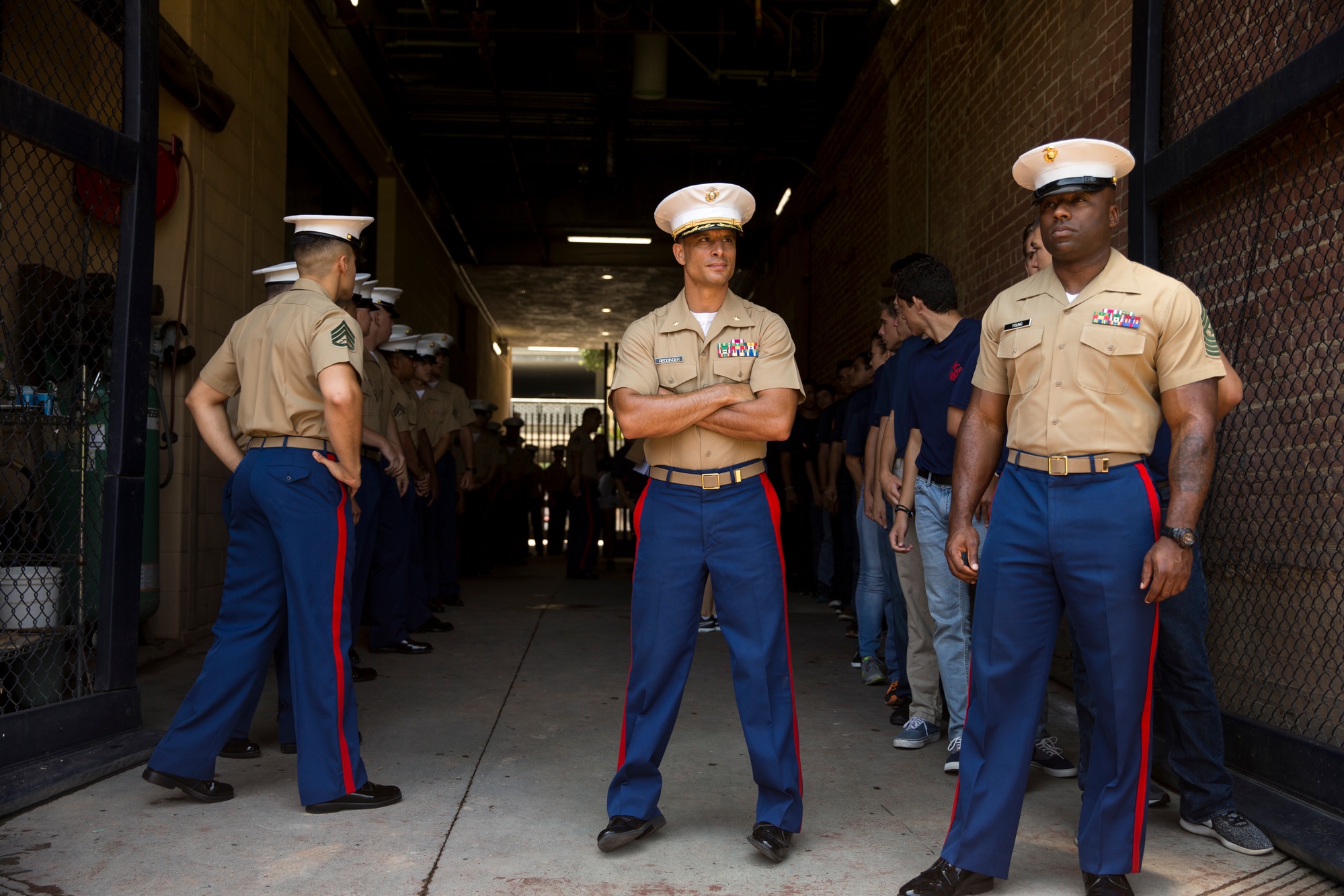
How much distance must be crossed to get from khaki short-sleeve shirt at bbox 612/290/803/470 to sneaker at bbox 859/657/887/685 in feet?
8.49

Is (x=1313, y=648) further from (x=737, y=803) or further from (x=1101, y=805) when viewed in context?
(x=737, y=803)

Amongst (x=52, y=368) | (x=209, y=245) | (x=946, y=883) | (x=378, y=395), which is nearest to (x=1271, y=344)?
(x=946, y=883)

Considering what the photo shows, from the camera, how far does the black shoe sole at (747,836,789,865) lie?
8.91 feet

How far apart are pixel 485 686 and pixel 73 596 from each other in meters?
1.84

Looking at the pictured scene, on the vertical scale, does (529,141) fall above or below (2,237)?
above

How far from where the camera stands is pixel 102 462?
446 centimetres

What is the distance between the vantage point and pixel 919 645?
411cm

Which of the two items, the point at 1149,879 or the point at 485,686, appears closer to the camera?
the point at 1149,879

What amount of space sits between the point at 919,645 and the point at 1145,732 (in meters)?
1.61

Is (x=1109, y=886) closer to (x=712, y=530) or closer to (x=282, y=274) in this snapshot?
(x=712, y=530)

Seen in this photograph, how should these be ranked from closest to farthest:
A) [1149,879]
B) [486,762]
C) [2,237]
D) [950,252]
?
[1149,879], [486,762], [2,237], [950,252]

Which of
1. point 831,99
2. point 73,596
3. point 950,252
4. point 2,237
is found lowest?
point 73,596

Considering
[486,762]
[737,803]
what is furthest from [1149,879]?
[486,762]

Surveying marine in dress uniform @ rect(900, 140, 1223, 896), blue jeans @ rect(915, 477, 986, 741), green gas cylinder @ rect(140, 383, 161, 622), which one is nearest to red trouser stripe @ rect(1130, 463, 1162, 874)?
marine in dress uniform @ rect(900, 140, 1223, 896)
